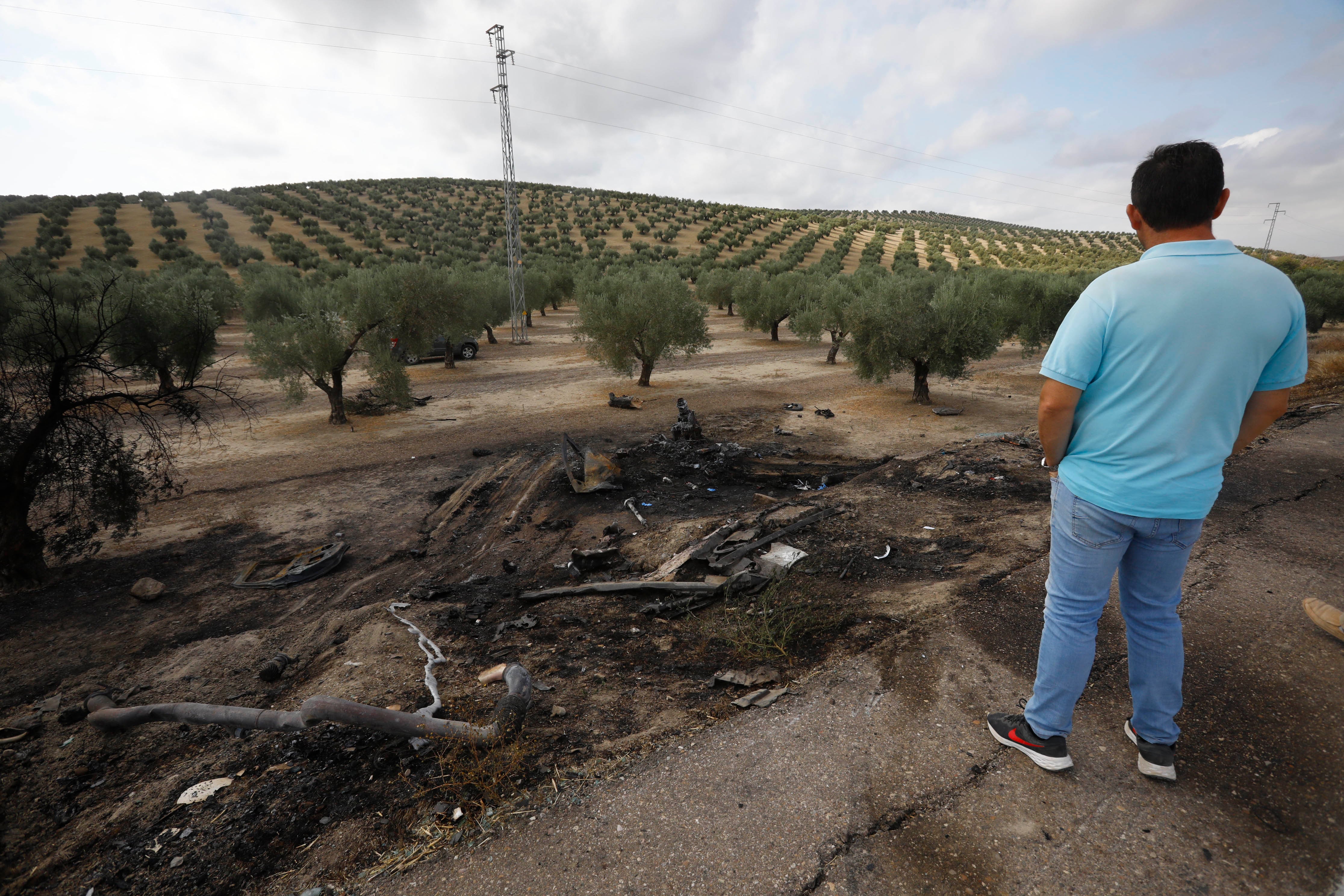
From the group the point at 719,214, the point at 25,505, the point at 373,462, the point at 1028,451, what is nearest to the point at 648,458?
the point at 373,462


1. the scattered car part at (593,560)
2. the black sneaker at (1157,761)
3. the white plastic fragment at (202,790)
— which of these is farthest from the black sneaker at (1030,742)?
the scattered car part at (593,560)

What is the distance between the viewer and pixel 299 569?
7285mm

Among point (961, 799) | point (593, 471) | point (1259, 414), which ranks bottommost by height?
point (593, 471)

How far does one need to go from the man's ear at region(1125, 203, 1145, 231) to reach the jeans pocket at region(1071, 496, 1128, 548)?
3.52ft

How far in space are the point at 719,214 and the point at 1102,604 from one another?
Answer: 76.2m

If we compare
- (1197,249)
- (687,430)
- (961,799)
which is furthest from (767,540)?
(687,430)

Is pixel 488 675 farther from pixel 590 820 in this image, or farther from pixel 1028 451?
pixel 1028 451

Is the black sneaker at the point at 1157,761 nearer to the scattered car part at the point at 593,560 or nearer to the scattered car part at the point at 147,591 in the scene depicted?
the scattered car part at the point at 593,560

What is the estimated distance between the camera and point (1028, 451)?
32.0 feet

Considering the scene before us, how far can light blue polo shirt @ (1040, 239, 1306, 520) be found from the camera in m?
2.04

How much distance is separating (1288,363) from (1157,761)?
1726 millimetres

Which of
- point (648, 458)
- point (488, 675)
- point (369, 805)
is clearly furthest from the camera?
point (648, 458)

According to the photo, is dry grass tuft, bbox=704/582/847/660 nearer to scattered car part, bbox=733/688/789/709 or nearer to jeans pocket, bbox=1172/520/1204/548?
scattered car part, bbox=733/688/789/709

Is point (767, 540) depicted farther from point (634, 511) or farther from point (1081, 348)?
point (1081, 348)
